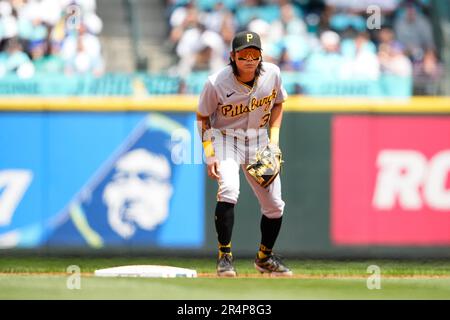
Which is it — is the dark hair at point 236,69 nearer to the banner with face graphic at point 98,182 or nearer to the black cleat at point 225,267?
the black cleat at point 225,267

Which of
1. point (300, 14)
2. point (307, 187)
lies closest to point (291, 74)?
point (307, 187)

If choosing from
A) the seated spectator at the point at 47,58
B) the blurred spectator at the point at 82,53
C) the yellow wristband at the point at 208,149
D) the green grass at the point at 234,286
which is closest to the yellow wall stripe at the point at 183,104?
the blurred spectator at the point at 82,53

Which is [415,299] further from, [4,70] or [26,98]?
[4,70]

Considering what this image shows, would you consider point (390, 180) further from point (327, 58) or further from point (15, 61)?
point (15, 61)

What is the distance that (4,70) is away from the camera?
1129 cm

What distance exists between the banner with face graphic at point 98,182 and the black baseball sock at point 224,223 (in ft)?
8.15

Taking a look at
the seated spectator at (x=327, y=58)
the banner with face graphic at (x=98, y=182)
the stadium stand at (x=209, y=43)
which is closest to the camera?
the banner with face graphic at (x=98, y=182)

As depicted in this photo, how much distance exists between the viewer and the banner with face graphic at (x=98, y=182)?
10734mm

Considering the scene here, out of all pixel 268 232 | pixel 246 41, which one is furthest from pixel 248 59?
pixel 268 232

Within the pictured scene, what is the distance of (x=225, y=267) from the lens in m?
8.23

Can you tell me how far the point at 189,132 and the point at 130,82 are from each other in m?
0.80

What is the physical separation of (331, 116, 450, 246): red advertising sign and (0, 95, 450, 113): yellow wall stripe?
0.11 m

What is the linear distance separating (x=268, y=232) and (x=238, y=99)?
3.65ft

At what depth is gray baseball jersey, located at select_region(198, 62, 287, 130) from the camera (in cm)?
835
